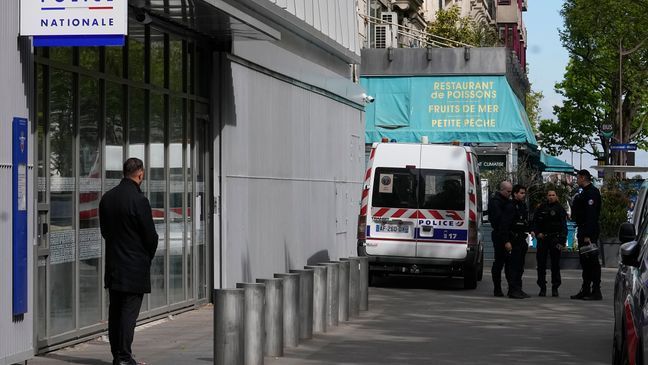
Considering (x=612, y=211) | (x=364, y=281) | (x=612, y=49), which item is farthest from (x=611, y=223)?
(x=612, y=49)

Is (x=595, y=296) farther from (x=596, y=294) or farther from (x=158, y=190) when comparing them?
A: (x=158, y=190)

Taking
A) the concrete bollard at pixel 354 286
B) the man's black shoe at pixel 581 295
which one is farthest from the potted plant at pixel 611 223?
the concrete bollard at pixel 354 286

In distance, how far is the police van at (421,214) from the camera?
2284cm

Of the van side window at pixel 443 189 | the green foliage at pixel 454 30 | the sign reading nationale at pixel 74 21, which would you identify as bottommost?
the van side window at pixel 443 189

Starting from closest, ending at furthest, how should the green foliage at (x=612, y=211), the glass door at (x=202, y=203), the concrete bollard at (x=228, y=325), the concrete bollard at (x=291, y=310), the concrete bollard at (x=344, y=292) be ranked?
the concrete bollard at (x=228, y=325) < the concrete bollard at (x=291, y=310) < the concrete bollard at (x=344, y=292) < the glass door at (x=202, y=203) < the green foliage at (x=612, y=211)

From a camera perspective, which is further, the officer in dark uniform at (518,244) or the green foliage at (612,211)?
the green foliage at (612,211)

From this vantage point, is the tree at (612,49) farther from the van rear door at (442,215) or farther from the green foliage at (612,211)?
the van rear door at (442,215)

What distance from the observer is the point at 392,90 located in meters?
42.3

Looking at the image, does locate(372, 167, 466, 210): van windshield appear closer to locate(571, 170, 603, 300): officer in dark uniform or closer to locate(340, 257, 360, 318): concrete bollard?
locate(571, 170, 603, 300): officer in dark uniform

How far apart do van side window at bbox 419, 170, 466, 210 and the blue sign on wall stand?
12.2 meters

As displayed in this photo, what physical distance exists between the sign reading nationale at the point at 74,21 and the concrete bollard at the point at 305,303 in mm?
3469

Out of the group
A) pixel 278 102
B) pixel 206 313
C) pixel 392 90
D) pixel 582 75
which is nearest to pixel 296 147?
pixel 278 102

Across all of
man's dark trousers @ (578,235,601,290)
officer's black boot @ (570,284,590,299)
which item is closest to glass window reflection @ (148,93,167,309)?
man's dark trousers @ (578,235,601,290)

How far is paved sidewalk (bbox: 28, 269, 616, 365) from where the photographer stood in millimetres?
12805
